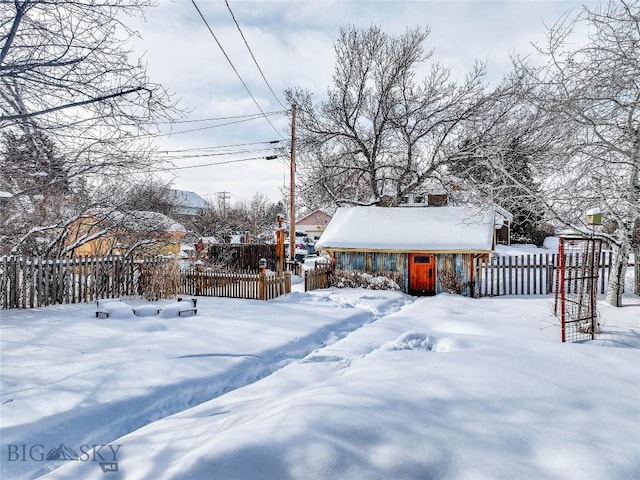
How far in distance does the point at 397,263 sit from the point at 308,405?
12.8 m

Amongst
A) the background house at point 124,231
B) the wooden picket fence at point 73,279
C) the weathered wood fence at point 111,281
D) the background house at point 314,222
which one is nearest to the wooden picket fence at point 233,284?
the weathered wood fence at point 111,281

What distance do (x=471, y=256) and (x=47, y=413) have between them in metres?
13.8

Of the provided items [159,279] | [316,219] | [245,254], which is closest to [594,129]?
[159,279]

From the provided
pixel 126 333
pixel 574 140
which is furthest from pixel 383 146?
pixel 126 333

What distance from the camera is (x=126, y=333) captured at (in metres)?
7.93

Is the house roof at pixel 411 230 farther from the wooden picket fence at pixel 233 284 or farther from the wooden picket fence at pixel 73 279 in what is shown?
the wooden picket fence at pixel 73 279

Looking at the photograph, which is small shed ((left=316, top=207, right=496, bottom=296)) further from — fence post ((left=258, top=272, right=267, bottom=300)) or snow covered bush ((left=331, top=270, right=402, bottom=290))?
fence post ((left=258, top=272, right=267, bottom=300))

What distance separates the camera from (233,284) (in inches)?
535

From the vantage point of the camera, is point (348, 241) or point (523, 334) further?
point (348, 241)

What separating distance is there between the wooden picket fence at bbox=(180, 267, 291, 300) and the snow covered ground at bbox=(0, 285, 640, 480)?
4.97 meters

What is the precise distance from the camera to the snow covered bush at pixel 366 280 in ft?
51.5

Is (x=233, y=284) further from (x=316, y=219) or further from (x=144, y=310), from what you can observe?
(x=316, y=219)

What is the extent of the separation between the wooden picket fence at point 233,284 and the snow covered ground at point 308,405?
497 centimetres

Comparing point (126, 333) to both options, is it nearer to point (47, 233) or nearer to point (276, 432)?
point (276, 432)
